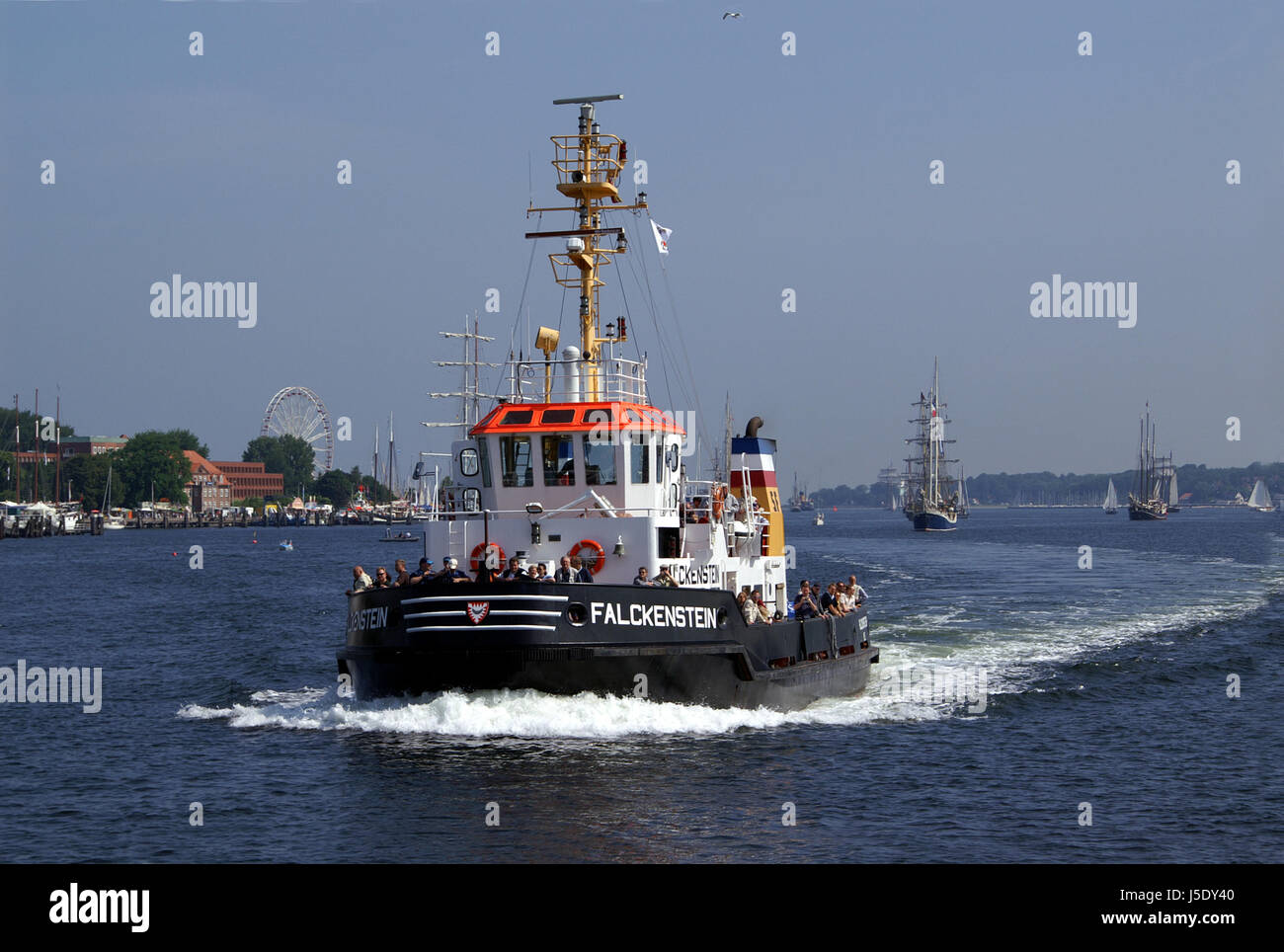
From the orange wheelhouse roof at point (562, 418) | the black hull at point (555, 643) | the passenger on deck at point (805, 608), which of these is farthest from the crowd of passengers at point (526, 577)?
the orange wheelhouse roof at point (562, 418)

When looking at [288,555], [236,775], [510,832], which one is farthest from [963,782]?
[288,555]

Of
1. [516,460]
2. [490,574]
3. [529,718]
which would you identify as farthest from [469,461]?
Result: [529,718]

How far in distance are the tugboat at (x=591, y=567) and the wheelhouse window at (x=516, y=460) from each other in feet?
0.09

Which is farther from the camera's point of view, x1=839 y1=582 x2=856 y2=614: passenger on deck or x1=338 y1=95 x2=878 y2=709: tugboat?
x1=839 y1=582 x2=856 y2=614: passenger on deck

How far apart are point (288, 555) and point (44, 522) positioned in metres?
74.6

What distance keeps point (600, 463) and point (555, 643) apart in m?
5.04

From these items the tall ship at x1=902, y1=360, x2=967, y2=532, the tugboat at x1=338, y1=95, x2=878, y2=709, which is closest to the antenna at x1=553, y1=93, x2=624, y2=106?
the tugboat at x1=338, y1=95, x2=878, y2=709

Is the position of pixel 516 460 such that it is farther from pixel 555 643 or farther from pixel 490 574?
pixel 555 643

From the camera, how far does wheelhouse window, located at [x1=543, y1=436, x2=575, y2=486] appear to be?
1013 inches

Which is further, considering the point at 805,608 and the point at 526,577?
the point at 805,608

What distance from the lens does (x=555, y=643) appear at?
21750 mm

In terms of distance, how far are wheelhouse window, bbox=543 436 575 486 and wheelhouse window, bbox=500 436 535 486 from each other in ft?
1.26

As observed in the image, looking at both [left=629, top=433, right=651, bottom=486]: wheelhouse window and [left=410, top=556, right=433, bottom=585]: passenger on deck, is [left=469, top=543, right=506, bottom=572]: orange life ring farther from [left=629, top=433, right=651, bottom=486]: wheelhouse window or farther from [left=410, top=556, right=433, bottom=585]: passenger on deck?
[left=629, top=433, right=651, bottom=486]: wheelhouse window
